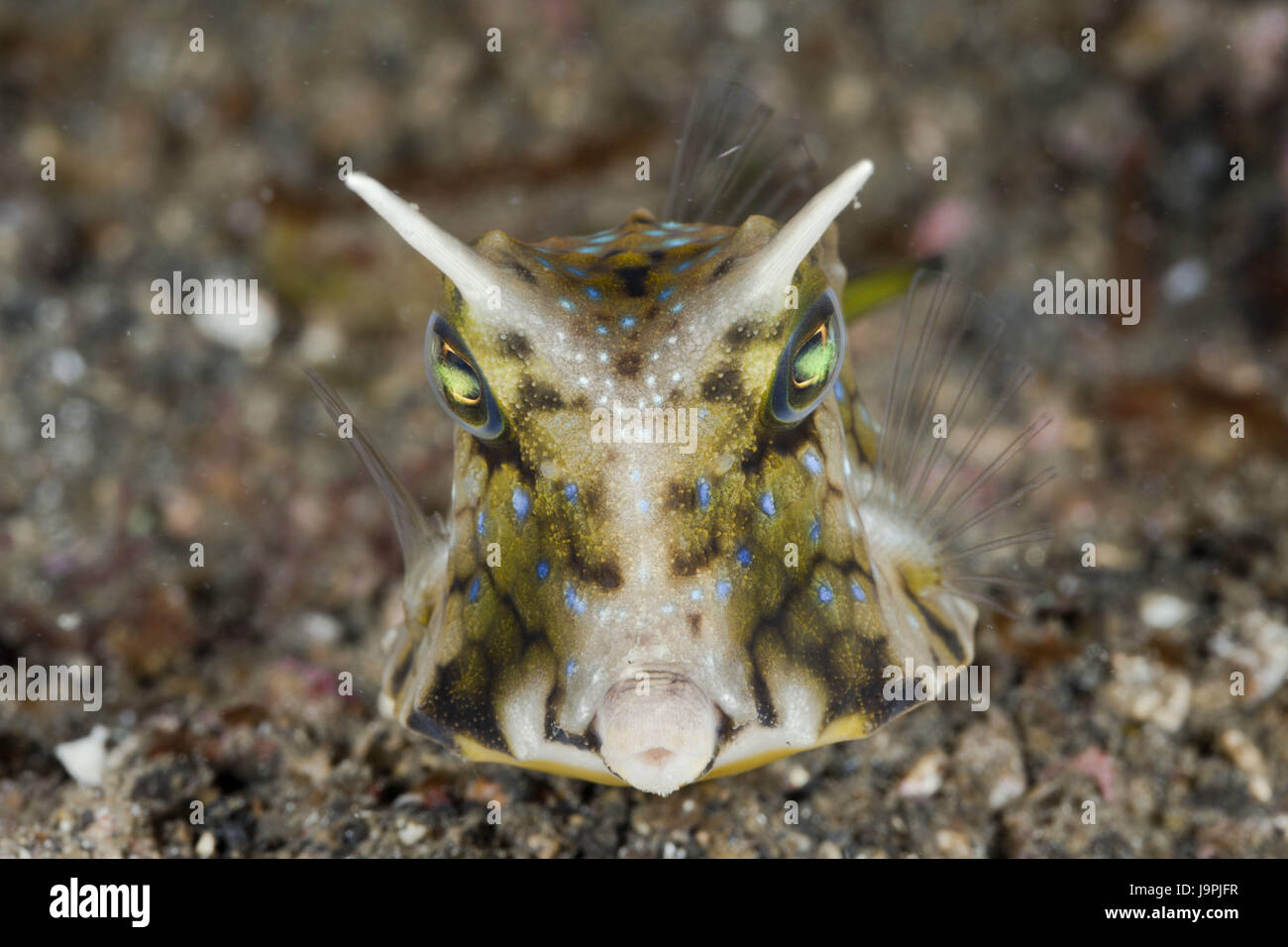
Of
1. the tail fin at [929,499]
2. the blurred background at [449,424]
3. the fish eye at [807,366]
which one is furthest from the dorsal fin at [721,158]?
the fish eye at [807,366]

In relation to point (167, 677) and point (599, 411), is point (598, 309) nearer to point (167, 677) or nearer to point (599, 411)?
point (599, 411)

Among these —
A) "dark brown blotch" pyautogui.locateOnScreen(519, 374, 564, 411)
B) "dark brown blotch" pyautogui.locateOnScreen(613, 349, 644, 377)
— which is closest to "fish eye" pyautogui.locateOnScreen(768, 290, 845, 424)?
"dark brown blotch" pyautogui.locateOnScreen(613, 349, 644, 377)

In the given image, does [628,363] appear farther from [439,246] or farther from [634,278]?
[439,246]

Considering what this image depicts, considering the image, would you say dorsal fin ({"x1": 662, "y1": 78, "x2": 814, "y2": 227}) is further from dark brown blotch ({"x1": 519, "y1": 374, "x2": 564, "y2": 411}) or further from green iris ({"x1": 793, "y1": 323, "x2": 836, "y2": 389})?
dark brown blotch ({"x1": 519, "y1": 374, "x2": 564, "y2": 411})

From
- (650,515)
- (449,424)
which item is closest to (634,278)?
(650,515)

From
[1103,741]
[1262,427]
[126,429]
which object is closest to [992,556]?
[1103,741]

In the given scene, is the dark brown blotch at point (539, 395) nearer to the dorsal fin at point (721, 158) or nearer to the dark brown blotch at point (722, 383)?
the dark brown blotch at point (722, 383)

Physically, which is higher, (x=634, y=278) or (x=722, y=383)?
(x=634, y=278)
